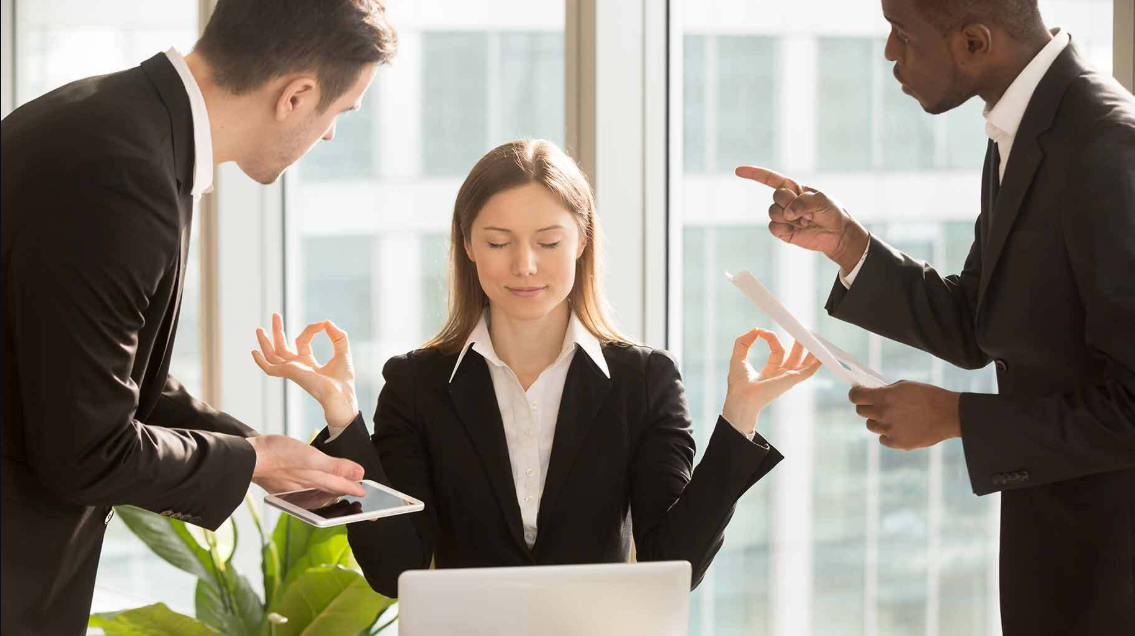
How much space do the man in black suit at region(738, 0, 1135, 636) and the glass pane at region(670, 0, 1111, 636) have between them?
70cm

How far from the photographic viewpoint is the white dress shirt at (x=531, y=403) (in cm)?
209

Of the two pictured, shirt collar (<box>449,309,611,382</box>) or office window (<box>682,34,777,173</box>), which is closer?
shirt collar (<box>449,309,611,382</box>)

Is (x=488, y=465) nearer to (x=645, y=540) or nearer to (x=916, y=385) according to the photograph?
(x=645, y=540)

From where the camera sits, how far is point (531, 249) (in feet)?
6.65

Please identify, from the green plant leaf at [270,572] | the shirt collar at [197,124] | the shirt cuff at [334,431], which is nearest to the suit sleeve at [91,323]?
the shirt collar at [197,124]

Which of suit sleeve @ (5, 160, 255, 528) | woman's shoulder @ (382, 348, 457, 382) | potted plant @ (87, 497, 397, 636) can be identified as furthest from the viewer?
potted plant @ (87, 497, 397, 636)

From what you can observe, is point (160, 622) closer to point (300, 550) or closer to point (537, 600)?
point (300, 550)

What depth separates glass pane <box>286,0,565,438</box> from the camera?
9.77 ft

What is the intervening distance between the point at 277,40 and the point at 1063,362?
1.25 m

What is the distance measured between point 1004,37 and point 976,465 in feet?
2.14

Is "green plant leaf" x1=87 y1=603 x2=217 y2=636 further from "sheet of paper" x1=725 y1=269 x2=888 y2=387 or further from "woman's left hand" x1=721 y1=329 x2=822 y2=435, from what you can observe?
"sheet of paper" x1=725 y1=269 x2=888 y2=387

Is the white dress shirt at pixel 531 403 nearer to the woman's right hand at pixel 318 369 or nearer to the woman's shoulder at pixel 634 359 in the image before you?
the woman's shoulder at pixel 634 359

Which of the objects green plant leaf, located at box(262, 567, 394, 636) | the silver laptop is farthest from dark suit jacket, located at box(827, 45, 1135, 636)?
green plant leaf, located at box(262, 567, 394, 636)

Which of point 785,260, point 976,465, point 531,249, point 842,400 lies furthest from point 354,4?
point 842,400
